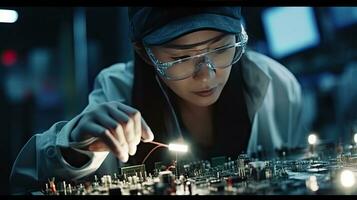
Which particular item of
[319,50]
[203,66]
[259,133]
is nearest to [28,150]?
[203,66]

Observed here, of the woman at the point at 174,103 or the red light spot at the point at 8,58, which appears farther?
the red light spot at the point at 8,58

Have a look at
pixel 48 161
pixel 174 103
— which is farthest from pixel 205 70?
pixel 48 161

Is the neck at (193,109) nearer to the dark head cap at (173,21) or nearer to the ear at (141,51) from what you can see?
the ear at (141,51)

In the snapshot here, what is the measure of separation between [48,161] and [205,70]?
0.92m

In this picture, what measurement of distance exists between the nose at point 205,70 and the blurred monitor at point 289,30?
60 cm

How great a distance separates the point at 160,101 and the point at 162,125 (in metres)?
0.14

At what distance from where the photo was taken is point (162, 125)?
237 centimetres

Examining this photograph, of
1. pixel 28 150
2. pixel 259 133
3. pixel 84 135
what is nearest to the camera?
pixel 84 135

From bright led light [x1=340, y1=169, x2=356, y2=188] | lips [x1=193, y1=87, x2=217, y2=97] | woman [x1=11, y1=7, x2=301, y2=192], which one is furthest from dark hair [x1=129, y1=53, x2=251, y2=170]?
bright led light [x1=340, y1=169, x2=356, y2=188]

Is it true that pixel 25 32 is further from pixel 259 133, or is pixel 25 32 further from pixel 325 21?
pixel 325 21

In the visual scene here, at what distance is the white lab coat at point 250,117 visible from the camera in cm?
213

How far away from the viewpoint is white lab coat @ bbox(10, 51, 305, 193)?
2127 millimetres

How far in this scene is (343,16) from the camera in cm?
271

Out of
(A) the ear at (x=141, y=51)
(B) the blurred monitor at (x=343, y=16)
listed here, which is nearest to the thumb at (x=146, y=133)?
(A) the ear at (x=141, y=51)
